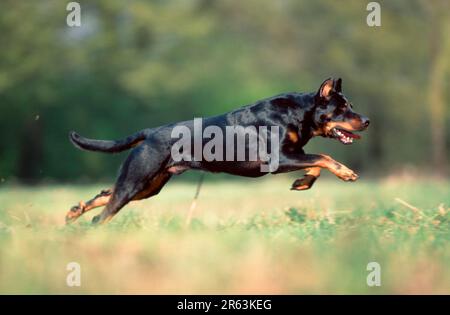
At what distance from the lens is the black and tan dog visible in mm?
6320

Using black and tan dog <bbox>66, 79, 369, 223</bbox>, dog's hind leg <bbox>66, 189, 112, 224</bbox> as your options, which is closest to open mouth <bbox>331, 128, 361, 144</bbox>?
black and tan dog <bbox>66, 79, 369, 223</bbox>

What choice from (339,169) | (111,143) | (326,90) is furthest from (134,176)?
(326,90)

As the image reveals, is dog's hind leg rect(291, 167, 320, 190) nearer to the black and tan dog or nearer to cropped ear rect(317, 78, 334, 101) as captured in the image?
the black and tan dog

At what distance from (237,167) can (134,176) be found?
3.16 ft

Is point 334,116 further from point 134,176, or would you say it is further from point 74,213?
point 74,213

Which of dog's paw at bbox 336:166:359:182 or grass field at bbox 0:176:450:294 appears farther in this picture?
dog's paw at bbox 336:166:359:182

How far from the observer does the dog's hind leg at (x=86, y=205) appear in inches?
256

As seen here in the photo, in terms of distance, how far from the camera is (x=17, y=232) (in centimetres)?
570

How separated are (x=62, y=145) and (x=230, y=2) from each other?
823 cm

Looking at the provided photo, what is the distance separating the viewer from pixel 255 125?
6.48 metres

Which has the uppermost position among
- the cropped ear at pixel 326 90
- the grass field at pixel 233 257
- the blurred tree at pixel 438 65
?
the blurred tree at pixel 438 65

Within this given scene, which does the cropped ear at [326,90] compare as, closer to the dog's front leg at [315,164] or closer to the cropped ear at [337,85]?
the cropped ear at [337,85]

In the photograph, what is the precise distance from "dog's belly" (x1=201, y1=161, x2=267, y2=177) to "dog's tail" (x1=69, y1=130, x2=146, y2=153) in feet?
2.16

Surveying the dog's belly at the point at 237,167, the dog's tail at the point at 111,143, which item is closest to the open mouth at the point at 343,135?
the dog's belly at the point at 237,167
